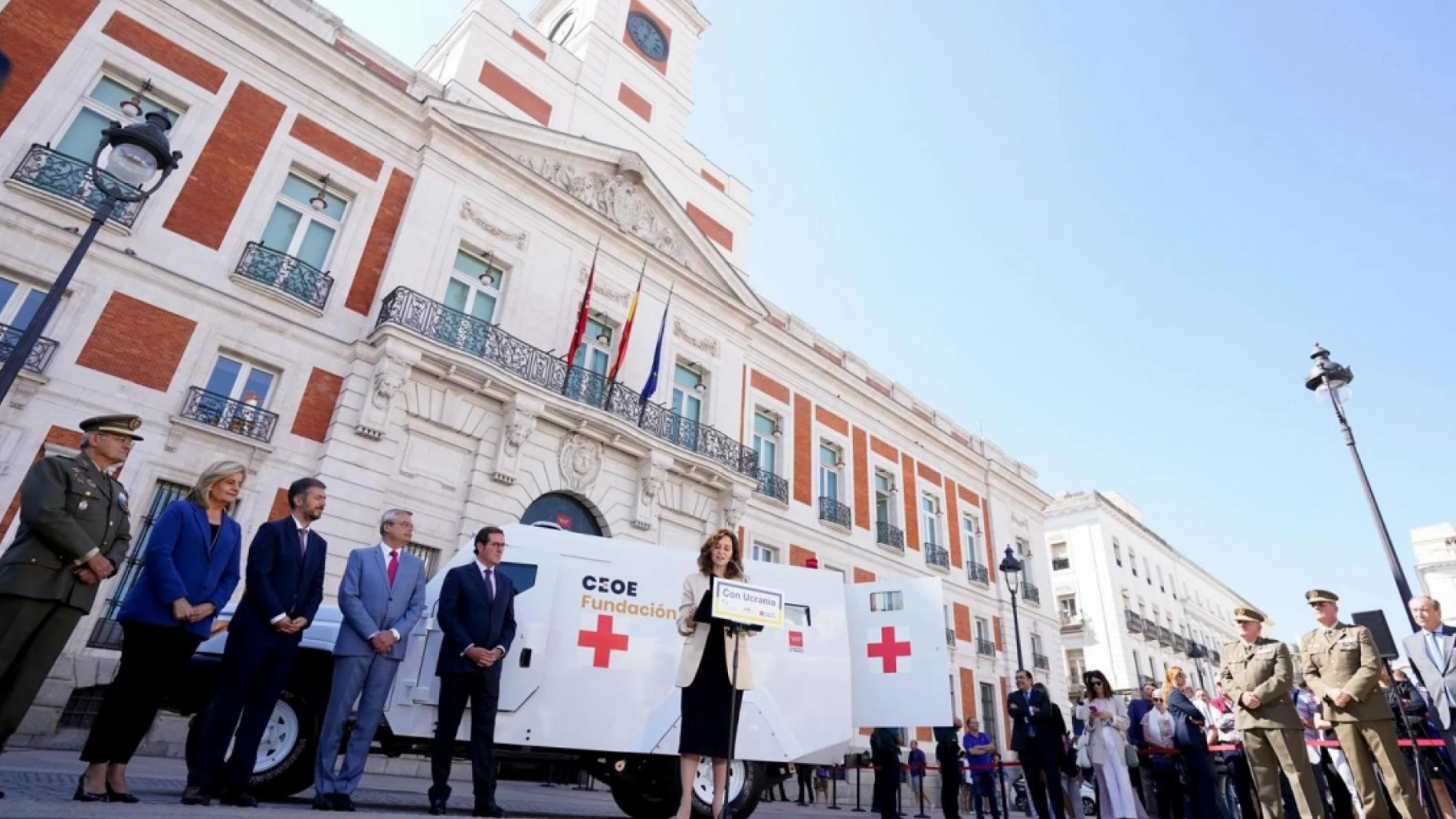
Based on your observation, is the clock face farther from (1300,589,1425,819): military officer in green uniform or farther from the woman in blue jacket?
(1300,589,1425,819): military officer in green uniform

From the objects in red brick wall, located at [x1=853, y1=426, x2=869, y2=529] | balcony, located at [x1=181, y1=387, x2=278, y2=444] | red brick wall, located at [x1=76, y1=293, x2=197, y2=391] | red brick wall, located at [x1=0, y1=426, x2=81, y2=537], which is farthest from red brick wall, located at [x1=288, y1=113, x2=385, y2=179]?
red brick wall, located at [x1=853, y1=426, x2=869, y2=529]

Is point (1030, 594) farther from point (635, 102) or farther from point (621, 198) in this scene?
point (635, 102)

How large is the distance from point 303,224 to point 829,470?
1477cm

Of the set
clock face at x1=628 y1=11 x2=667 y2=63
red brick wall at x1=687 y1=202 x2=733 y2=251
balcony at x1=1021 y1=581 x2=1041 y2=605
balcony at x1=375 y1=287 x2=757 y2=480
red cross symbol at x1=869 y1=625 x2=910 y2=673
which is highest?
clock face at x1=628 y1=11 x2=667 y2=63

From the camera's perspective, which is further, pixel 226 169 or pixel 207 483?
pixel 226 169

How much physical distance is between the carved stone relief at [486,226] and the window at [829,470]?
422 inches

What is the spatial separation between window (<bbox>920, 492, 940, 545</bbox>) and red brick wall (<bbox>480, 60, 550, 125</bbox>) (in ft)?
53.4

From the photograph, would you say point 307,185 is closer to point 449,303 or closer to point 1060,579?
point 449,303

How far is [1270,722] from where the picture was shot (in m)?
6.05

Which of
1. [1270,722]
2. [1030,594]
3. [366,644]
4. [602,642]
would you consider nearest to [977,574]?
[1030,594]

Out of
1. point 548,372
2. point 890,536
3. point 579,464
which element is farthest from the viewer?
point 890,536

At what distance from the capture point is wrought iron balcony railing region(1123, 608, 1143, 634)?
124 feet

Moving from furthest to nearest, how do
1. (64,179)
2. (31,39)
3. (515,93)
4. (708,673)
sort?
(515,93) → (31,39) → (64,179) → (708,673)

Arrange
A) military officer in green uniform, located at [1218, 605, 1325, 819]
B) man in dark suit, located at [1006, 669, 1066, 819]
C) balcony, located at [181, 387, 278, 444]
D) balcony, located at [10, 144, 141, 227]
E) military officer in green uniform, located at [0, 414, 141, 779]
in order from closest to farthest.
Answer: military officer in green uniform, located at [0, 414, 141, 779] < military officer in green uniform, located at [1218, 605, 1325, 819] < man in dark suit, located at [1006, 669, 1066, 819] < balcony, located at [10, 144, 141, 227] < balcony, located at [181, 387, 278, 444]
